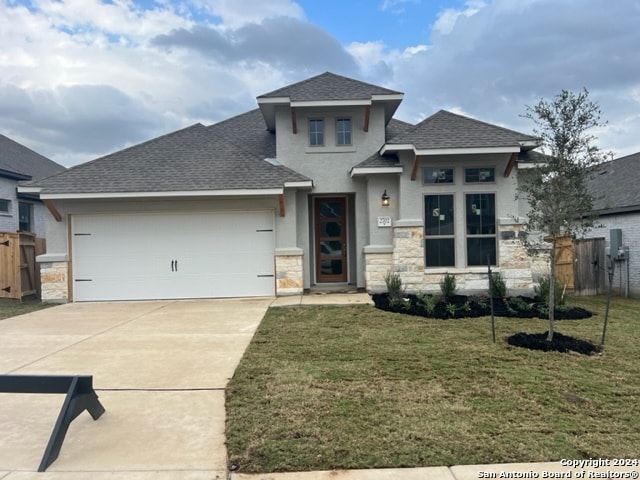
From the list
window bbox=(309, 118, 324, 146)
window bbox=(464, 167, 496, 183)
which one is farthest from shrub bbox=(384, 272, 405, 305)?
window bbox=(309, 118, 324, 146)

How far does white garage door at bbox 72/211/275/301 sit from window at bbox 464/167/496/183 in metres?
5.30

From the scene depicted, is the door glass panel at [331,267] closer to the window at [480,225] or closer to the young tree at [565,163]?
the window at [480,225]

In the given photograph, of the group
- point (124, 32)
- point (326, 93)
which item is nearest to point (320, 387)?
point (326, 93)

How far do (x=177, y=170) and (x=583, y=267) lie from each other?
11.7 m

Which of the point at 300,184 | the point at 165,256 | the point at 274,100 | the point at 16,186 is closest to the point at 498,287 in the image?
the point at 300,184

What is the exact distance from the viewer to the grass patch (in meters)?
9.72

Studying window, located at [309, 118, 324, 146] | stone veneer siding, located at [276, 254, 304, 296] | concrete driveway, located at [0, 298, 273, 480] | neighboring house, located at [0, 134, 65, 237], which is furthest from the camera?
neighboring house, located at [0, 134, 65, 237]

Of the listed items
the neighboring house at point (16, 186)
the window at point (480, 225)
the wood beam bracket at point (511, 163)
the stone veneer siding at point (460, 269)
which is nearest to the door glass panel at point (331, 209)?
the stone veneer siding at point (460, 269)

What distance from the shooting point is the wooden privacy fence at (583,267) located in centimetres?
1184

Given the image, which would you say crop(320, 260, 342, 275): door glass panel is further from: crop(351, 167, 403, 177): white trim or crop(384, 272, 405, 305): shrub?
crop(351, 167, 403, 177): white trim

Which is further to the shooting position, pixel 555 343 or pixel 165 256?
pixel 165 256

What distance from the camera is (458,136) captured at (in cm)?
1077

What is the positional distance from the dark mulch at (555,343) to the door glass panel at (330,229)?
6546 mm

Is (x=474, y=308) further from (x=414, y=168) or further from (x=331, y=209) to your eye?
(x=331, y=209)
